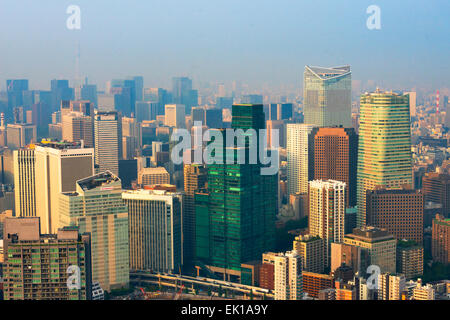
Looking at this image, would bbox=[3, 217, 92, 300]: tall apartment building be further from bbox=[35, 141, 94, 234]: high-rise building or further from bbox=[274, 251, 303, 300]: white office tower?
bbox=[35, 141, 94, 234]: high-rise building

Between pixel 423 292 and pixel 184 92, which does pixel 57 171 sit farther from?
pixel 423 292

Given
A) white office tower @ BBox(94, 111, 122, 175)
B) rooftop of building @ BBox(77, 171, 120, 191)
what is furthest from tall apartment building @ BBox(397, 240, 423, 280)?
white office tower @ BBox(94, 111, 122, 175)

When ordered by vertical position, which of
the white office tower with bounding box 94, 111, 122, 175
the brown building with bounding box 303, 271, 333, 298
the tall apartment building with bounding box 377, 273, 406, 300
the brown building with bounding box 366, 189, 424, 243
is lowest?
→ the brown building with bounding box 303, 271, 333, 298

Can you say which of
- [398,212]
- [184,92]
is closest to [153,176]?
[184,92]

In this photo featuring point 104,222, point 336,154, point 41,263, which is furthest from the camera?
point 336,154

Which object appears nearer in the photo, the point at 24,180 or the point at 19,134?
the point at 24,180

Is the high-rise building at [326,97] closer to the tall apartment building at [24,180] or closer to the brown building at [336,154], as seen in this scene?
the brown building at [336,154]
